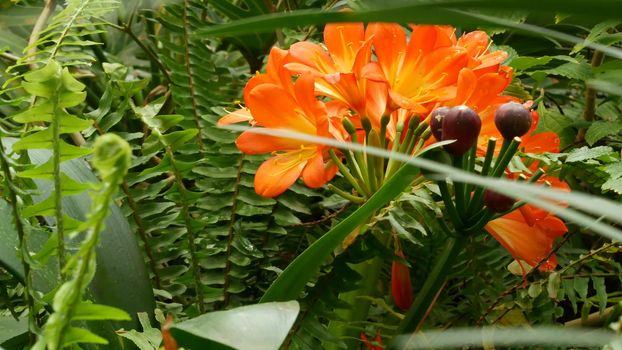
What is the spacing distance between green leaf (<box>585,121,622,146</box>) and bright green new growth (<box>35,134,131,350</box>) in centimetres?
60

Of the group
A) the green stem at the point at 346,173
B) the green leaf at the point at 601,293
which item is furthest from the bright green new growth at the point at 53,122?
the green leaf at the point at 601,293

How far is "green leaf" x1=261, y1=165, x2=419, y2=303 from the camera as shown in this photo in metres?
0.47

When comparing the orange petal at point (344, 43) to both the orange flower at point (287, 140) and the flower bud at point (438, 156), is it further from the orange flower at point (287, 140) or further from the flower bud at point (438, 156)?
the flower bud at point (438, 156)

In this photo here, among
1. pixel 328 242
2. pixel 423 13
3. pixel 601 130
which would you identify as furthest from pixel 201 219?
pixel 423 13

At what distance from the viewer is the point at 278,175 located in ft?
2.17

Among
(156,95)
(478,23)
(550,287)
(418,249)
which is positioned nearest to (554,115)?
(418,249)

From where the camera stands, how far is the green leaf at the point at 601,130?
0.82 m

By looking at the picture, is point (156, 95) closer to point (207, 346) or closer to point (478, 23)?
point (207, 346)

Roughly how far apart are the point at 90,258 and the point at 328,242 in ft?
0.66

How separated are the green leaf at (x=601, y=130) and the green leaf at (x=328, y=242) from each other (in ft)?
1.33

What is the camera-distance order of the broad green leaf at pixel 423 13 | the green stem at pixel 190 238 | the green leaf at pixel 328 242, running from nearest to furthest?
the broad green leaf at pixel 423 13
the green leaf at pixel 328 242
the green stem at pixel 190 238

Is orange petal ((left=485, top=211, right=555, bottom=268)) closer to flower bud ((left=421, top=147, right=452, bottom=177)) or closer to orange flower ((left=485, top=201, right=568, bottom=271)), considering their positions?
orange flower ((left=485, top=201, right=568, bottom=271))

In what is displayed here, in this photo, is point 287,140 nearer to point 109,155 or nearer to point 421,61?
point 421,61

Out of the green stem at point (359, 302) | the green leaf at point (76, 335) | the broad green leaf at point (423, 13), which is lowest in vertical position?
the green stem at point (359, 302)
